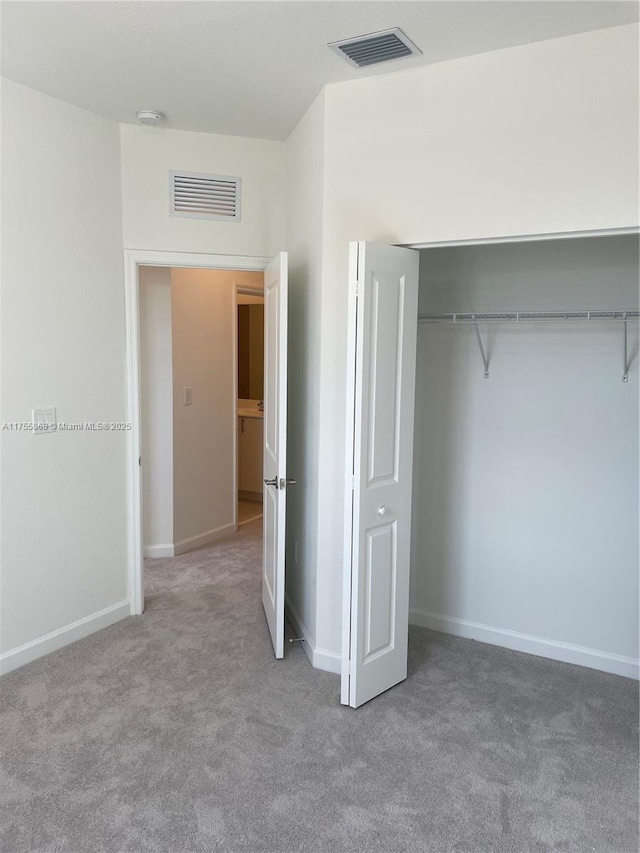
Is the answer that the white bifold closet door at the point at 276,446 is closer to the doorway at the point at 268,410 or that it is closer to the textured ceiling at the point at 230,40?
the doorway at the point at 268,410

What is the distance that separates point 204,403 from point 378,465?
8.58ft

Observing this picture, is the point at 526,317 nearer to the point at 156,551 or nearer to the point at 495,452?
the point at 495,452

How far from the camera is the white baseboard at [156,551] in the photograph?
4949 mm

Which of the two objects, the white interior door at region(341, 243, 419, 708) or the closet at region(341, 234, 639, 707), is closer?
the white interior door at region(341, 243, 419, 708)

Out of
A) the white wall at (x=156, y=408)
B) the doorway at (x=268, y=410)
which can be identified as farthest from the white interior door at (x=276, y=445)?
the white wall at (x=156, y=408)

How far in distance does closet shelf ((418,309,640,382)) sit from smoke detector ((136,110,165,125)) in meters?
1.73

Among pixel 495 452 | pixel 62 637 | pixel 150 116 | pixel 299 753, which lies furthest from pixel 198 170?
pixel 299 753

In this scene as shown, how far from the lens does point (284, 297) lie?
3205mm

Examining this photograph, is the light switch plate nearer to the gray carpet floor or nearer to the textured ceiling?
the gray carpet floor

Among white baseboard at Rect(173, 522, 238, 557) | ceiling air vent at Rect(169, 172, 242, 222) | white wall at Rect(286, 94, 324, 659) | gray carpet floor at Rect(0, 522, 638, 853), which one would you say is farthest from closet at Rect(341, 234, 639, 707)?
white baseboard at Rect(173, 522, 238, 557)

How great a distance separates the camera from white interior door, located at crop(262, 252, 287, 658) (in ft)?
10.6

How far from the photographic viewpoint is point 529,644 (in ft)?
11.5

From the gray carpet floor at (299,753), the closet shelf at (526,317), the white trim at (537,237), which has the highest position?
the white trim at (537,237)

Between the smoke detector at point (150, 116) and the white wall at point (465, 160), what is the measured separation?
0.96 meters
